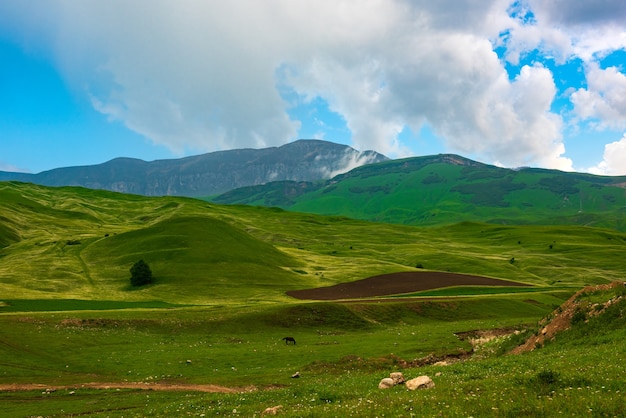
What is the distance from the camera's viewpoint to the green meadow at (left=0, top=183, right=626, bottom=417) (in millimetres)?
18859

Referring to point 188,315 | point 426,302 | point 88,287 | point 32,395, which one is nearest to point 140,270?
point 88,287

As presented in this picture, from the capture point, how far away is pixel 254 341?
6009cm

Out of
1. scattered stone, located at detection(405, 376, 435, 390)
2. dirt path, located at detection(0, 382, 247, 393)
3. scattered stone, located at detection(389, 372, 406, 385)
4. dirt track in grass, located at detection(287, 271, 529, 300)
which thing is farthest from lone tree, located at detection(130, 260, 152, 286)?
scattered stone, located at detection(405, 376, 435, 390)

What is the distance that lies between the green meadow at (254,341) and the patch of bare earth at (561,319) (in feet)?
3.10

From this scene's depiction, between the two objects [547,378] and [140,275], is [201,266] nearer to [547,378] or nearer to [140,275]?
[140,275]

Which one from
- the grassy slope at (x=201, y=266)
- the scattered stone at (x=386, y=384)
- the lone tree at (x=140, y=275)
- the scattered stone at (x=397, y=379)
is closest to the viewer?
the scattered stone at (x=386, y=384)

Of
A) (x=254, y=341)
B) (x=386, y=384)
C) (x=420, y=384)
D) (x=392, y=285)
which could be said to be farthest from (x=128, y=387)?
(x=392, y=285)

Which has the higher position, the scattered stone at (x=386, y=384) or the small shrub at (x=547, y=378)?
the small shrub at (x=547, y=378)

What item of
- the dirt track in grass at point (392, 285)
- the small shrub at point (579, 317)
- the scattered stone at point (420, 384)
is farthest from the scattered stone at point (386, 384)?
the dirt track in grass at point (392, 285)

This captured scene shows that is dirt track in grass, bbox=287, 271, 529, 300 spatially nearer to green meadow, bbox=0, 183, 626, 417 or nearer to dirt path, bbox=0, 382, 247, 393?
green meadow, bbox=0, 183, 626, 417

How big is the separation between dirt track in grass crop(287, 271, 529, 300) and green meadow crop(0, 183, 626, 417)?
21.1 feet

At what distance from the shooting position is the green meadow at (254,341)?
18.9 meters

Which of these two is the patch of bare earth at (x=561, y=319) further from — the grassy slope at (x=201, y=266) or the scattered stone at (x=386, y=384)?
the grassy slope at (x=201, y=266)

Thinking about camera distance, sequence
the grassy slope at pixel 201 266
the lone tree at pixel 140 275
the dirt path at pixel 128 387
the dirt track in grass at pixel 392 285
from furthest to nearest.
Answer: the lone tree at pixel 140 275
the grassy slope at pixel 201 266
the dirt track in grass at pixel 392 285
the dirt path at pixel 128 387
